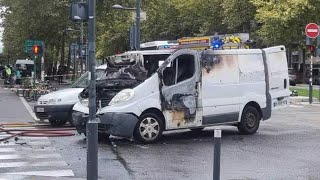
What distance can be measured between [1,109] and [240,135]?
1092 centimetres

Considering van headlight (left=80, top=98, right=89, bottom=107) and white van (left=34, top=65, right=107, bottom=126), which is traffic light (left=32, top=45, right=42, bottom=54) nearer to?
white van (left=34, top=65, right=107, bottom=126)

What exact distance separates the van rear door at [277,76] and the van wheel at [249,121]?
601 millimetres

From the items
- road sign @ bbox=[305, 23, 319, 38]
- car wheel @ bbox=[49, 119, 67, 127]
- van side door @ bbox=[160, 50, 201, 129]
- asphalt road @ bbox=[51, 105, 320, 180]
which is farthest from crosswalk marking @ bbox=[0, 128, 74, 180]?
road sign @ bbox=[305, 23, 319, 38]

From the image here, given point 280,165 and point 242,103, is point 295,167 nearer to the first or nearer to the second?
point 280,165

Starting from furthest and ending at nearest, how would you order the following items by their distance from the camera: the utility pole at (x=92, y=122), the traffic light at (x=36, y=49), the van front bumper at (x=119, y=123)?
1. the traffic light at (x=36, y=49)
2. the van front bumper at (x=119, y=123)
3. the utility pole at (x=92, y=122)

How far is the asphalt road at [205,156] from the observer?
348 inches

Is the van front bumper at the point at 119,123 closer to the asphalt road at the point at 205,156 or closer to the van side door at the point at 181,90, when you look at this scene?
the asphalt road at the point at 205,156

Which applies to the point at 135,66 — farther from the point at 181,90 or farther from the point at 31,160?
the point at 31,160

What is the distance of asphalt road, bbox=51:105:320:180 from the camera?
29.0 feet

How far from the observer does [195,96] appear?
12.3m

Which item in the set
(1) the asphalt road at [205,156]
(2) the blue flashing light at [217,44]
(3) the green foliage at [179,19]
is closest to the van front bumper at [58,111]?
(1) the asphalt road at [205,156]

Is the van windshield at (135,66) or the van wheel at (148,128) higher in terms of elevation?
the van windshield at (135,66)

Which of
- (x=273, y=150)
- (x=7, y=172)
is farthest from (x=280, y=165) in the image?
(x=7, y=172)

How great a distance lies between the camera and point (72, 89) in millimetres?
15555
